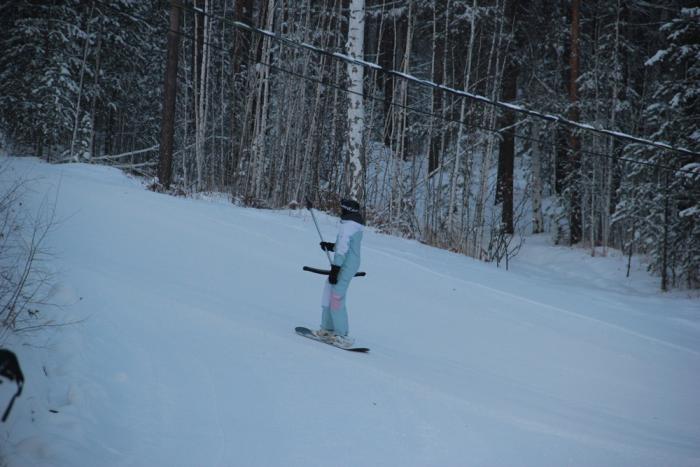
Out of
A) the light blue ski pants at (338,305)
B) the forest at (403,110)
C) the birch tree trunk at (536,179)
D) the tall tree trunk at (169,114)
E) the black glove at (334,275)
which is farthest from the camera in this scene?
the birch tree trunk at (536,179)

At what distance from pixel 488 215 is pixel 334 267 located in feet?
65.0

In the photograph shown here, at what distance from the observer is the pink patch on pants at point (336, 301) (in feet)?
21.0

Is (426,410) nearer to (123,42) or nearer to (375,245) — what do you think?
(375,245)

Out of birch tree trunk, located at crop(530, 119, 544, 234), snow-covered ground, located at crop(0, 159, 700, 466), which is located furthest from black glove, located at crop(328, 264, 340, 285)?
birch tree trunk, located at crop(530, 119, 544, 234)

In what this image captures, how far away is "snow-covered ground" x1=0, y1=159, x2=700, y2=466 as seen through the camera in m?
3.97

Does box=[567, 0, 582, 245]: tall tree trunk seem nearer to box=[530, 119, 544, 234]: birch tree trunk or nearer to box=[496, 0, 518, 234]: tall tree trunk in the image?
box=[530, 119, 544, 234]: birch tree trunk

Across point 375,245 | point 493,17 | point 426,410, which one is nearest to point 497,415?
point 426,410

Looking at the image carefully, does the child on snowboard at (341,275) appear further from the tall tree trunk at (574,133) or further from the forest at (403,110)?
the tall tree trunk at (574,133)

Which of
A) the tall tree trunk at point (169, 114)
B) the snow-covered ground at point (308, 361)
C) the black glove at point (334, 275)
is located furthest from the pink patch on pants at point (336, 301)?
the tall tree trunk at point (169, 114)

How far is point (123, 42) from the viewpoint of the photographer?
22.7 metres

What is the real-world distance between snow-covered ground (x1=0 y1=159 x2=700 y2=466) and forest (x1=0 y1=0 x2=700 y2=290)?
9.49ft

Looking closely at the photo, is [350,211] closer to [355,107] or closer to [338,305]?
[338,305]

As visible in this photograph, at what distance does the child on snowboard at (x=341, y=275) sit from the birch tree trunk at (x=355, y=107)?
687 centimetres

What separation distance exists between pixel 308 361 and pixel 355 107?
880 cm
